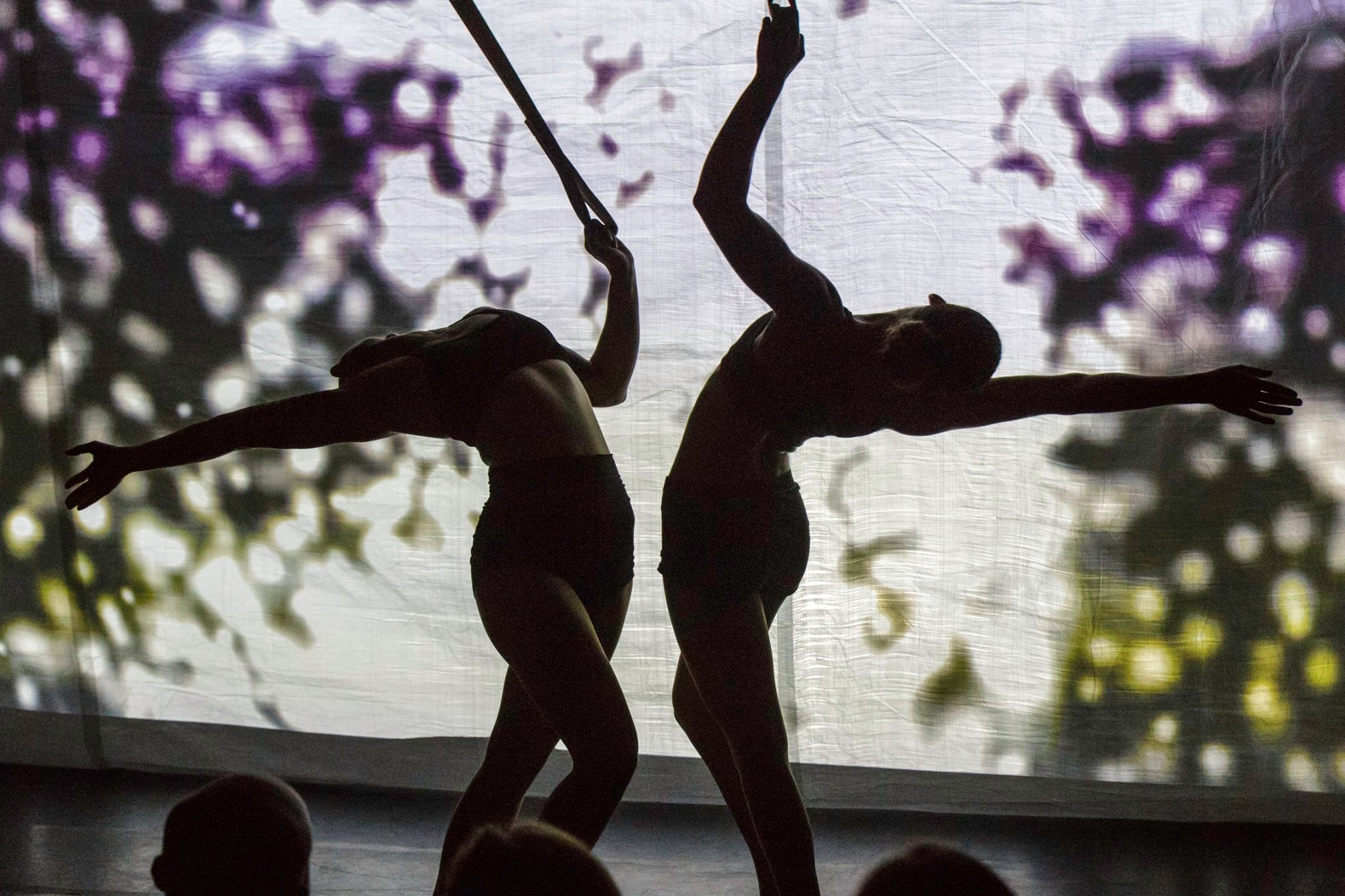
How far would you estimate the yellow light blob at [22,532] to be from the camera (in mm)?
2820

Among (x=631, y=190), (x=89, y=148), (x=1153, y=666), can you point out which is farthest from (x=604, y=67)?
(x=1153, y=666)

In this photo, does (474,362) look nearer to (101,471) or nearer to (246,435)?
(246,435)

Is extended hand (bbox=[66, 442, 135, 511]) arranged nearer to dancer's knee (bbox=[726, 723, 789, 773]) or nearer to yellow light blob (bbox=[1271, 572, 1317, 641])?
dancer's knee (bbox=[726, 723, 789, 773])

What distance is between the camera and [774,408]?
60.7 inches

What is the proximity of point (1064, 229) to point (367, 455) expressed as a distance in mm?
1560

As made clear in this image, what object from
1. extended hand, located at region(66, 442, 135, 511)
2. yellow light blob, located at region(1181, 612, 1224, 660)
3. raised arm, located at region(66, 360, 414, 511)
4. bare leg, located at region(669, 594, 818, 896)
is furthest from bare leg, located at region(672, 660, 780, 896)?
yellow light blob, located at region(1181, 612, 1224, 660)

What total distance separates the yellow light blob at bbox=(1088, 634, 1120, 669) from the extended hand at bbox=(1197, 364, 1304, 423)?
1008mm

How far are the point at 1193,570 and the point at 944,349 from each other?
3.86 ft

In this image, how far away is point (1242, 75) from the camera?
215cm

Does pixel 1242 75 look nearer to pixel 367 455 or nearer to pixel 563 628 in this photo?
pixel 563 628

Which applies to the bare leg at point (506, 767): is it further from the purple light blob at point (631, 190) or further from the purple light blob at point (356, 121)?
the purple light blob at point (356, 121)

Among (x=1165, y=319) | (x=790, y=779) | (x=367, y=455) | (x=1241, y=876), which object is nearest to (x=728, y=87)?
(x=1165, y=319)

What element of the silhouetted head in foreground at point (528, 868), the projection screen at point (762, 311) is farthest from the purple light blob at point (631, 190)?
the silhouetted head in foreground at point (528, 868)

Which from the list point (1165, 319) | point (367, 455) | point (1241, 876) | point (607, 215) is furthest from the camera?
point (367, 455)
